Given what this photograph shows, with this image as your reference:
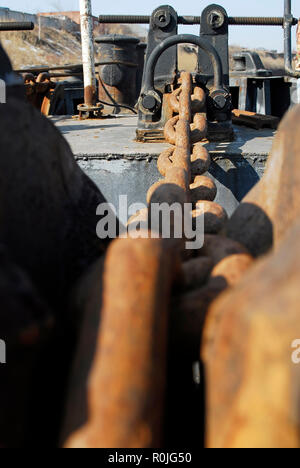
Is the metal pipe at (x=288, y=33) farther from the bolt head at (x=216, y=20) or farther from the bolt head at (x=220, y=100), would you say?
the bolt head at (x=220, y=100)

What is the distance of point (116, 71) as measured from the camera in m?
9.45

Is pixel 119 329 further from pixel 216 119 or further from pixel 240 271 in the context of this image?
pixel 216 119

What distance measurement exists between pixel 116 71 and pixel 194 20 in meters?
4.63

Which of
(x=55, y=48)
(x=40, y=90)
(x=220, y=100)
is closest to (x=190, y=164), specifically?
(x=220, y=100)

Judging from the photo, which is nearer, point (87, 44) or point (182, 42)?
point (182, 42)

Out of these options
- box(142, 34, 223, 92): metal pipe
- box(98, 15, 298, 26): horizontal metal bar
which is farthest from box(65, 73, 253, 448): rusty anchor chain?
box(98, 15, 298, 26): horizontal metal bar

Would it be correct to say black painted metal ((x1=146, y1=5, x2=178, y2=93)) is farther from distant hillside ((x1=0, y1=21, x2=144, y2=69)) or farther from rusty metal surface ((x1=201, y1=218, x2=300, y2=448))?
distant hillside ((x1=0, y1=21, x2=144, y2=69))

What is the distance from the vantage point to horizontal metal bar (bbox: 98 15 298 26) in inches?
197

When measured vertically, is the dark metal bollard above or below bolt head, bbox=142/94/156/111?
above

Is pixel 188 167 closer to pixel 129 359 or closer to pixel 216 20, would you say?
pixel 129 359

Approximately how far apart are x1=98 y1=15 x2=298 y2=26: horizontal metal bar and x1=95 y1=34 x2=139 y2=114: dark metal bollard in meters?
3.48

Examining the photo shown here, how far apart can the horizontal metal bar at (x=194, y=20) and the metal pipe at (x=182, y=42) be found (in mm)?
970

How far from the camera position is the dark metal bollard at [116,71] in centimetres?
942

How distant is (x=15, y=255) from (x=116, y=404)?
24 centimetres
